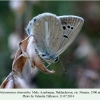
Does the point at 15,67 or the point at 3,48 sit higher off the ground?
the point at 15,67

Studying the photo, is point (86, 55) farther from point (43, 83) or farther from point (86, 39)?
point (43, 83)

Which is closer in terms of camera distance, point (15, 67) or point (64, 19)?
point (15, 67)

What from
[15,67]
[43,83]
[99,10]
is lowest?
[43,83]
